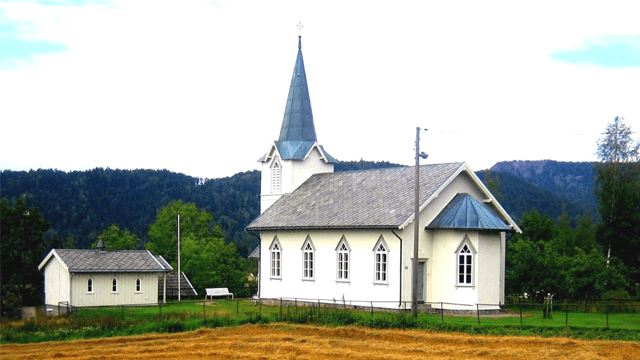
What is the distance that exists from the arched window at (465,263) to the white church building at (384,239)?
0.14 ft

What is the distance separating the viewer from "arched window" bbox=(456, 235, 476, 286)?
126 ft

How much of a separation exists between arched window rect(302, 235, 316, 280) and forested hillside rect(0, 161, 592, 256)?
6654cm

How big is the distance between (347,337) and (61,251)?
23138 mm

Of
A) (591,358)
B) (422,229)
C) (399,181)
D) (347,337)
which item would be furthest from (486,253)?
(591,358)

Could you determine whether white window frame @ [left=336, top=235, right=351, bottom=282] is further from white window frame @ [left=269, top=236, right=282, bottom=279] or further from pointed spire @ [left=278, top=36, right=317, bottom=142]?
pointed spire @ [left=278, top=36, right=317, bottom=142]

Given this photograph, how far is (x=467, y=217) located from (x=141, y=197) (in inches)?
3697

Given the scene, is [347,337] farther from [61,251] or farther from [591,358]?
[61,251]

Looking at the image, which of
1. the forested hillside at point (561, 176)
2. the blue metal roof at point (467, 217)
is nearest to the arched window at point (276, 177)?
the blue metal roof at point (467, 217)

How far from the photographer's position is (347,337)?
101 ft

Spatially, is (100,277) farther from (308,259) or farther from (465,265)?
(465,265)

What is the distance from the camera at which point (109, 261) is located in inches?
1925

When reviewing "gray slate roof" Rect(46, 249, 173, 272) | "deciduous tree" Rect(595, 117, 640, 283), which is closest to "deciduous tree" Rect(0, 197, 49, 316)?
"gray slate roof" Rect(46, 249, 173, 272)

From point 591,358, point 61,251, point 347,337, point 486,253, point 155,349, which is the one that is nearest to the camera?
point 591,358

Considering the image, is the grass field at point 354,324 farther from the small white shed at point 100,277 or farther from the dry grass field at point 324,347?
the small white shed at point 100,277
